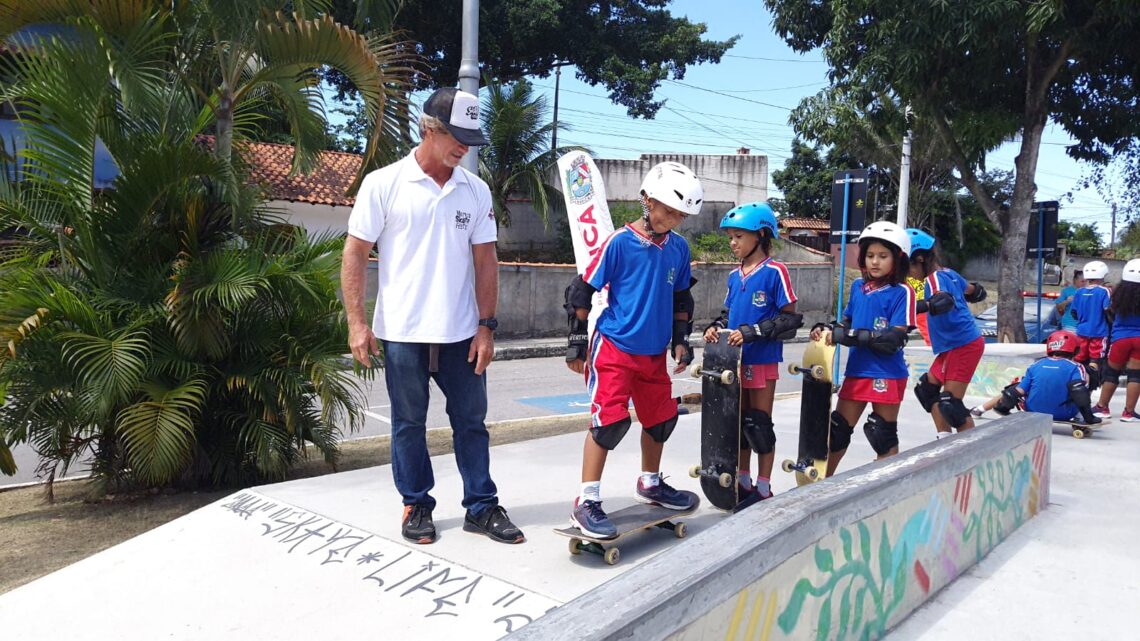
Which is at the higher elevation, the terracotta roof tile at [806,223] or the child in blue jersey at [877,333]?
the terracotta roof tile at [806,223]

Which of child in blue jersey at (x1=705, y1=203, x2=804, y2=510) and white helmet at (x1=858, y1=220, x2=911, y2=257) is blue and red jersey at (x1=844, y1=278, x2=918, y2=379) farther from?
child in blue jersey at (x1=705, y1=203, x2=804, y2=510)

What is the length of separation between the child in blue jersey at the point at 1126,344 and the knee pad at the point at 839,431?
4833 millimetres

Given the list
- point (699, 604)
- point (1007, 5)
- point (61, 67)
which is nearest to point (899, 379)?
point (699, 604)

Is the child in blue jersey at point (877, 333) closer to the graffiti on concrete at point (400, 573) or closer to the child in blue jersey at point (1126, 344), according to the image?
the graffiti on concrete at point (400, 573)

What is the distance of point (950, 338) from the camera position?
20.5 feet

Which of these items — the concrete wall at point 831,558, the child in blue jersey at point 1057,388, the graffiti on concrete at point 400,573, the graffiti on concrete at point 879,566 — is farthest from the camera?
the child in blue jersey at point 1057,388

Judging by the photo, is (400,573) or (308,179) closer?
(400,573)

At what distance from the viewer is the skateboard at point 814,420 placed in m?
4.85

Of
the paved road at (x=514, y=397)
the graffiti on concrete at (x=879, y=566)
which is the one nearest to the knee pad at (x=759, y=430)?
the graffiti on concrete at (x=879, y=566)

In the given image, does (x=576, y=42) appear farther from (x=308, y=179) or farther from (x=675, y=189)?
(x=675, y=189)

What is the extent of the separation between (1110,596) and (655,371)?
2.22 meters

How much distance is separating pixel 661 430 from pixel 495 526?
0.89 m

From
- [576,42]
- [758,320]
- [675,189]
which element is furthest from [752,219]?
[576,42]

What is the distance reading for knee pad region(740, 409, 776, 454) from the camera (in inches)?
176
